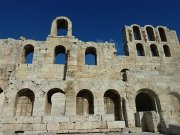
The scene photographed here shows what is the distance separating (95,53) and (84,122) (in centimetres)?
1024

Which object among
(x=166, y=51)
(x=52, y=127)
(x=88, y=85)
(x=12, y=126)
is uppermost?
(x=166, y=51)

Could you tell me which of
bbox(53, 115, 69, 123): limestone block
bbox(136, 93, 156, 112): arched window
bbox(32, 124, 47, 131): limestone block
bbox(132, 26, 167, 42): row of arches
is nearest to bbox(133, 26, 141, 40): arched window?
bbox(132, 26, 167, 42): row of arches

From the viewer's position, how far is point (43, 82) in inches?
531

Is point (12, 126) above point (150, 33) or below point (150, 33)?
below

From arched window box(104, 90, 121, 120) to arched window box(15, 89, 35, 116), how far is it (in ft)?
21.4

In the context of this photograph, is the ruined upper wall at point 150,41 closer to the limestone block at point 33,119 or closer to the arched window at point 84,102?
the arched window at point 84,102

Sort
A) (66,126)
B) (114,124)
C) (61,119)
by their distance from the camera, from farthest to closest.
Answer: (114,124)
(61,119)
(66,126)

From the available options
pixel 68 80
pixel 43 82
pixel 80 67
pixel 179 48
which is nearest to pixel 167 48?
pixel 179 48

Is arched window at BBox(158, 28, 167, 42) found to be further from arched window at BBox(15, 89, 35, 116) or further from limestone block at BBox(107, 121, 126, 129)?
arched window at BBox(15, 89, 35, 116)

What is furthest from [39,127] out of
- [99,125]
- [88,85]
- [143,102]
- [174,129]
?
[143,102]

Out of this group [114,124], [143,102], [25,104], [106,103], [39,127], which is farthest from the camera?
[143,102]

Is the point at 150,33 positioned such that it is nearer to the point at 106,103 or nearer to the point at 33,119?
the point at 106,103

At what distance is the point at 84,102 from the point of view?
1485 cm

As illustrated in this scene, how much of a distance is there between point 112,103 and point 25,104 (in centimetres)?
772
